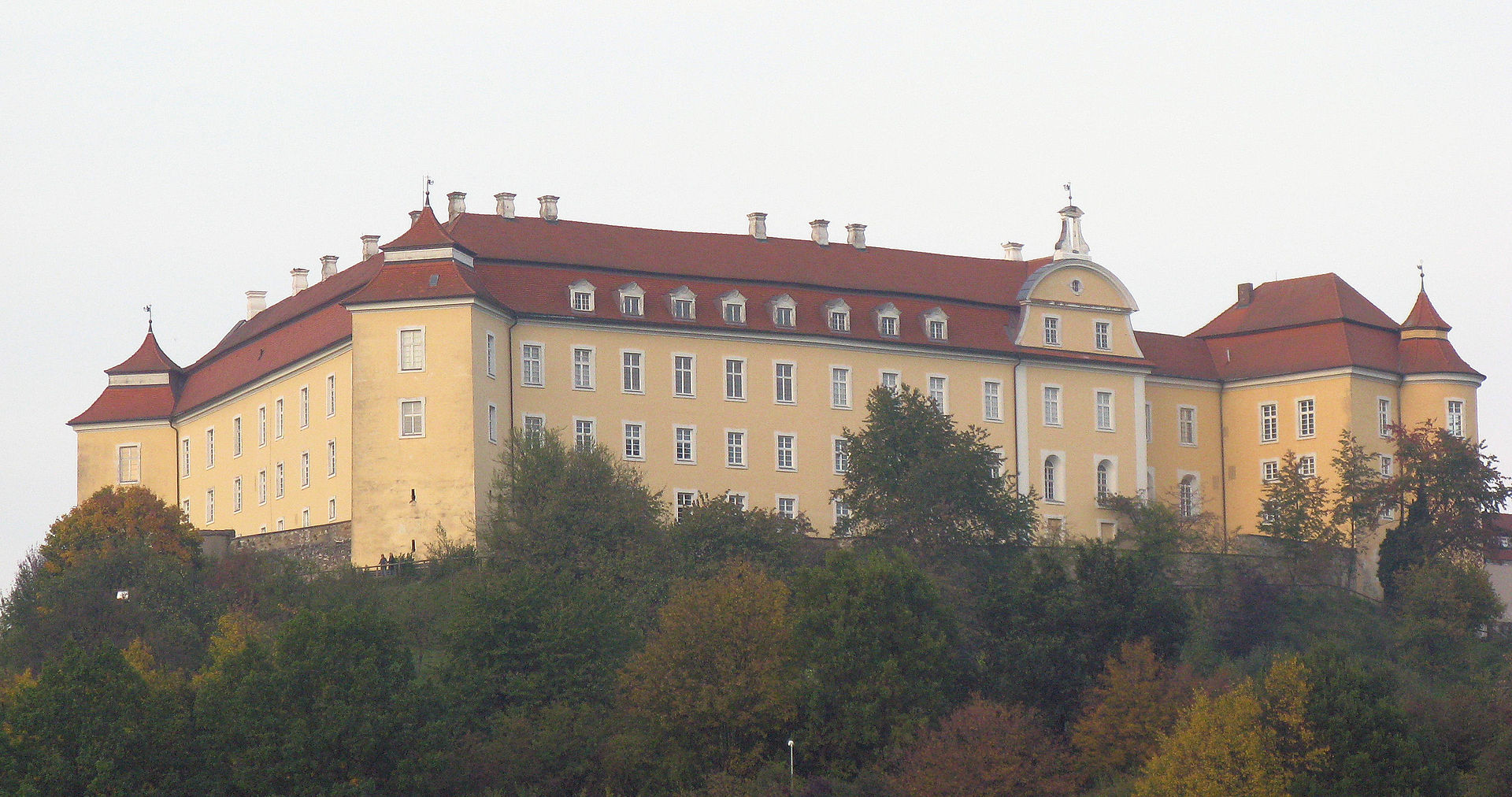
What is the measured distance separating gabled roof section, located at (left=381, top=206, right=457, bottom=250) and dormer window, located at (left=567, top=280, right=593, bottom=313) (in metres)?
4.16

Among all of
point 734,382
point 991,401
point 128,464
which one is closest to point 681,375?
point 734,382

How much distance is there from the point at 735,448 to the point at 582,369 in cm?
545

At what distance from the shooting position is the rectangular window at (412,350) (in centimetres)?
7888

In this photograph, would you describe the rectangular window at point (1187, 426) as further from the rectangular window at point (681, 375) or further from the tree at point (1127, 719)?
the tree at point (1127, 719)

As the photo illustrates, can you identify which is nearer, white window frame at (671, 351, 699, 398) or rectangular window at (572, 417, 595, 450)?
rectangular window at (572, 417, 595, 450)

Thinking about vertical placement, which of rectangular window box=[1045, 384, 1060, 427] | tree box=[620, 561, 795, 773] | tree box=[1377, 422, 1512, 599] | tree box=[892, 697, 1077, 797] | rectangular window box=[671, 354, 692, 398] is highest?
rectangular window box=[671, 354, 692, 398]

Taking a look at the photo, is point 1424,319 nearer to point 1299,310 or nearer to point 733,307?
point 1299,310

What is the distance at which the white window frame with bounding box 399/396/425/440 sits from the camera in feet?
257

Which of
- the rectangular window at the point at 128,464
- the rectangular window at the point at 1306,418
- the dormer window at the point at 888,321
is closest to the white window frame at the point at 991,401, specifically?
the dormer window at the point at 888,321

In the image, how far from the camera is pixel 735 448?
84.7 metres

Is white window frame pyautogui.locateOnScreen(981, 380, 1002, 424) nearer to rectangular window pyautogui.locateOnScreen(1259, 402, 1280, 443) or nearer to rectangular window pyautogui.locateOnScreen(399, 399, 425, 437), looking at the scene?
rectangular window pyautogui.locateOnScreen(1259, 402, 1280, 443)

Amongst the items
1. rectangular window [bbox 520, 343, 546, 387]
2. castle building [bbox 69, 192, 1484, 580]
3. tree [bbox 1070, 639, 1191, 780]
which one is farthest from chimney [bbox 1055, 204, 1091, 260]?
tree [bbox 1070, 639, 1191, 780]

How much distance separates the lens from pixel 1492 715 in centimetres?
6278

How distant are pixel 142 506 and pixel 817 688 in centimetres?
2547
